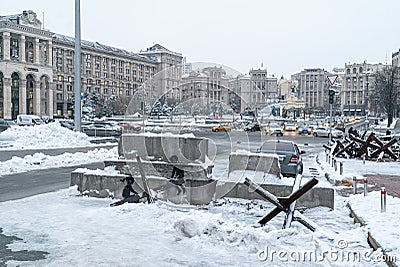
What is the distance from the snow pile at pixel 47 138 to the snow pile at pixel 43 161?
7091 millimetres

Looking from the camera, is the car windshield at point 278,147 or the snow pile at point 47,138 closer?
the car windshield at point 278,147

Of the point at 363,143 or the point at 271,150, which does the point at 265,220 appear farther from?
the point at 363,143

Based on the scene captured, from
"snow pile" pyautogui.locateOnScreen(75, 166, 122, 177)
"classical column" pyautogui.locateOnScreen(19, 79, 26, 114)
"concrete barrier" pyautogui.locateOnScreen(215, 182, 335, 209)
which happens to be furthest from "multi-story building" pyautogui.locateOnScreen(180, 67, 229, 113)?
"classical column" pyautogui.locateOnScreen(19, 79, 26, 114)

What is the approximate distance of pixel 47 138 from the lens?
30484mm

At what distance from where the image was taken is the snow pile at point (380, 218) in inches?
297

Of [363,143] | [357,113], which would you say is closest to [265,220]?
[363,143]

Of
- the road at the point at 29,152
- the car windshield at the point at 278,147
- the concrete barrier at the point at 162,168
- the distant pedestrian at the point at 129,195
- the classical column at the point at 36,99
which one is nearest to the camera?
the distant pedestrian at the point at 129,195

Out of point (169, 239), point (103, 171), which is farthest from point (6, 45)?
point (169, 239)

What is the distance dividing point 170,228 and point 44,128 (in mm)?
26509

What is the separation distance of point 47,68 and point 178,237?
100 m

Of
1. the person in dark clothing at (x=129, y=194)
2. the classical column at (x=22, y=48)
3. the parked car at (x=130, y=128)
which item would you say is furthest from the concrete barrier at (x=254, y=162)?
the classical column at (x=22, y=48)

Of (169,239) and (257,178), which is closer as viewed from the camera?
(169,239)

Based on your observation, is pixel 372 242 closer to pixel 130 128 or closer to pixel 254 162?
pixel 254 162

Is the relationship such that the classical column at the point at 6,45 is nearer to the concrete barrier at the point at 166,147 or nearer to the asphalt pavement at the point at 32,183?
the asphalt pavement at the point at 32,183
